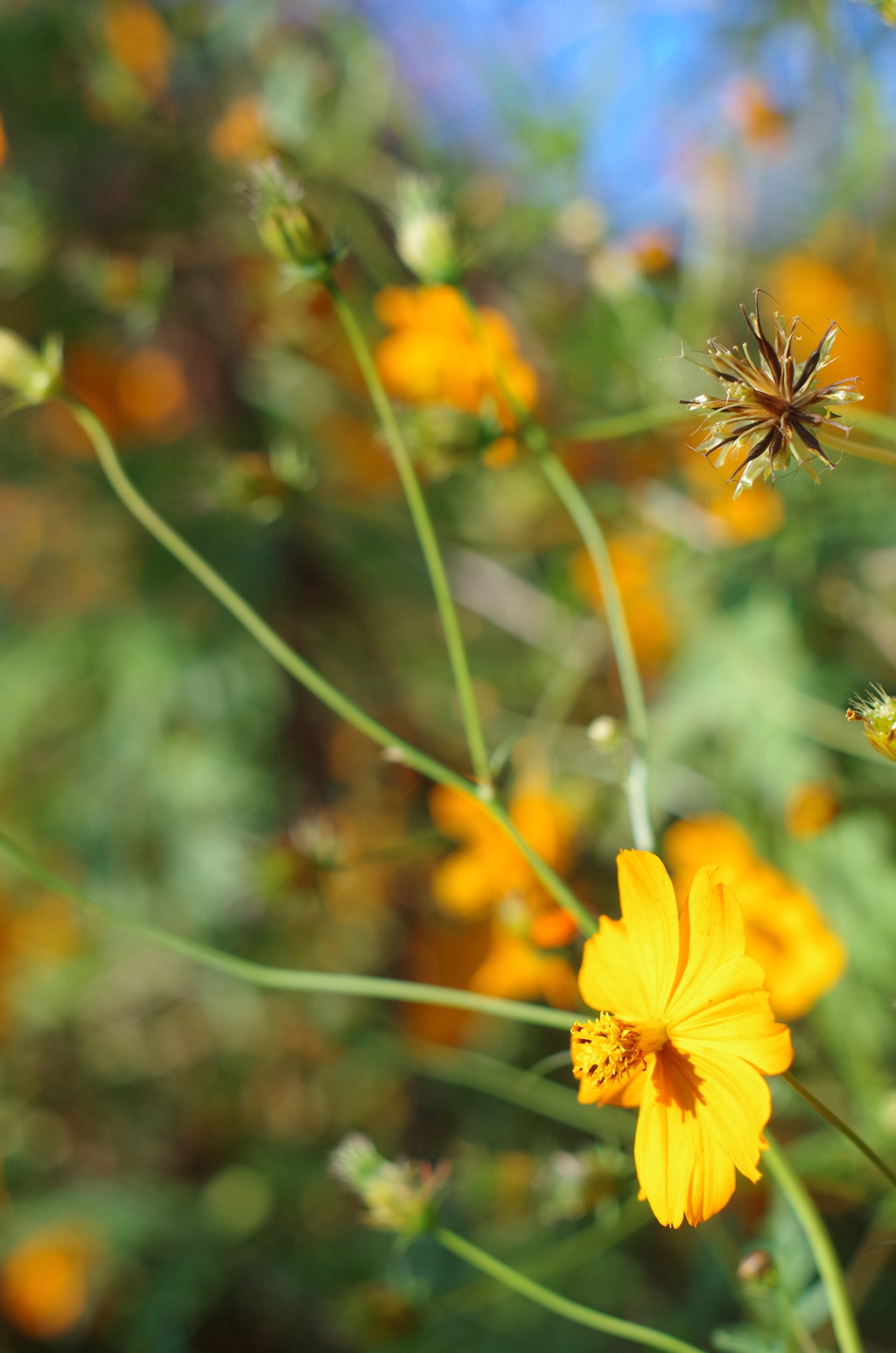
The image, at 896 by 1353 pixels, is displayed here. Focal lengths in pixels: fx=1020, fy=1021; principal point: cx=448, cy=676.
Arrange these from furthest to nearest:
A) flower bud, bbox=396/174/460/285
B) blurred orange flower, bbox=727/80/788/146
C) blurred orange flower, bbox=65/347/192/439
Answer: blurred orange flower, bbox=65/347/192/439 → blurred orange flower, bbox=727/80/788/146 → flower bud, bbox=396/174/460/285

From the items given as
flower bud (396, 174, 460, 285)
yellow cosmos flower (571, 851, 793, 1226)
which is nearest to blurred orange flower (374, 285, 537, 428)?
flower bud (396, 174, 460, 285)

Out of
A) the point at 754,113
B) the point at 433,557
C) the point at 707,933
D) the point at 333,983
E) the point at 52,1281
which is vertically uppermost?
the point at 754,113

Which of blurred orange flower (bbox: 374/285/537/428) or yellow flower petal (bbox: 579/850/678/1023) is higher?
blurred orange flower (bbox: 374/285/537/428)

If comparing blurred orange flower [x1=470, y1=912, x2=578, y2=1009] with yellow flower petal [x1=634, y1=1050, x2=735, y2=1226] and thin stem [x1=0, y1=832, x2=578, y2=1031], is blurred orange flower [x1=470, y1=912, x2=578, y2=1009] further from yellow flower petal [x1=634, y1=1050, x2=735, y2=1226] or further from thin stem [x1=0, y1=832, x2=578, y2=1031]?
yellow flower petal [x1=634, y1=1050, x2=735, y2=1226]

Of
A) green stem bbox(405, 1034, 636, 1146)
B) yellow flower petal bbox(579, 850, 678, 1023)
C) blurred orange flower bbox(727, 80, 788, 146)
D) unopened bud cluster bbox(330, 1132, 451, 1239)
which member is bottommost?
green stem bbox(405, 1034, 636, 1146)

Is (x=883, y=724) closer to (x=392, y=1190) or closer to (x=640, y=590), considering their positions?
(x=392, y=1190)

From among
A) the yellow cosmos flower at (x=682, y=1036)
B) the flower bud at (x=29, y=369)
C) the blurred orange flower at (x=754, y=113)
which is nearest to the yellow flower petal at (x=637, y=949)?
the yellow cosmos flower at (x=682, y=1036)

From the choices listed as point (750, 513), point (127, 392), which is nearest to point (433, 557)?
point (750, 513)
